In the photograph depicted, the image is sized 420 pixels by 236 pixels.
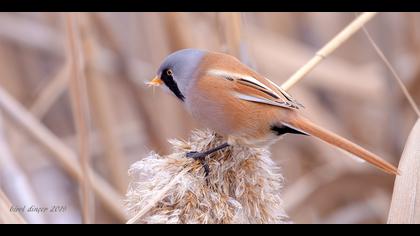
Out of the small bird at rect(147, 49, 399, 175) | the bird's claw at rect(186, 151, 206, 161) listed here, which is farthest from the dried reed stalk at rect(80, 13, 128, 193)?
the bird's claw at rect(186, 151, 206, 161)

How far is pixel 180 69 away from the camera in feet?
5.43

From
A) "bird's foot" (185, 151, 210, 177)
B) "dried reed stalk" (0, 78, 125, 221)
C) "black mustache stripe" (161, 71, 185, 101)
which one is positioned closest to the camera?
"bird's foot" (185, 151, 210, 177)

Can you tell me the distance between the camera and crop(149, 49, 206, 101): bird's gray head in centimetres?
165

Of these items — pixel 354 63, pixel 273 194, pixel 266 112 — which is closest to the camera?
pixel 273 194

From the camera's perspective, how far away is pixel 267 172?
4.79 ft

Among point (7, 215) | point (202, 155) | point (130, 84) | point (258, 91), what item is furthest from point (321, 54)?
point (130, 84)

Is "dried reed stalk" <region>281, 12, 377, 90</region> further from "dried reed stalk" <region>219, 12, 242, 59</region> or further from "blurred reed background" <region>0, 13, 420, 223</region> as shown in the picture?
"blurred reed background" <region>0, 13, 420, 223</region>

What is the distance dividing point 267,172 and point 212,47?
1.45 m

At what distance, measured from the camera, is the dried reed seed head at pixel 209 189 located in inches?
A: 51.7

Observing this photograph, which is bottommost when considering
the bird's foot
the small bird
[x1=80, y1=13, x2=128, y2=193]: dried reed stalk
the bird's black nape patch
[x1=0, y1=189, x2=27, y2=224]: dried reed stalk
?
[x1=0, y1=189, x2=27, y2=224]: dried reed stalk

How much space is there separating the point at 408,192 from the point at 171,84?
748mm

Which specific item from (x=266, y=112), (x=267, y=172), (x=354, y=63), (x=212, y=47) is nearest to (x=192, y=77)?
(x=266, y=112)

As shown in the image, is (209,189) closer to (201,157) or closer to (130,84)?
(201,157)
